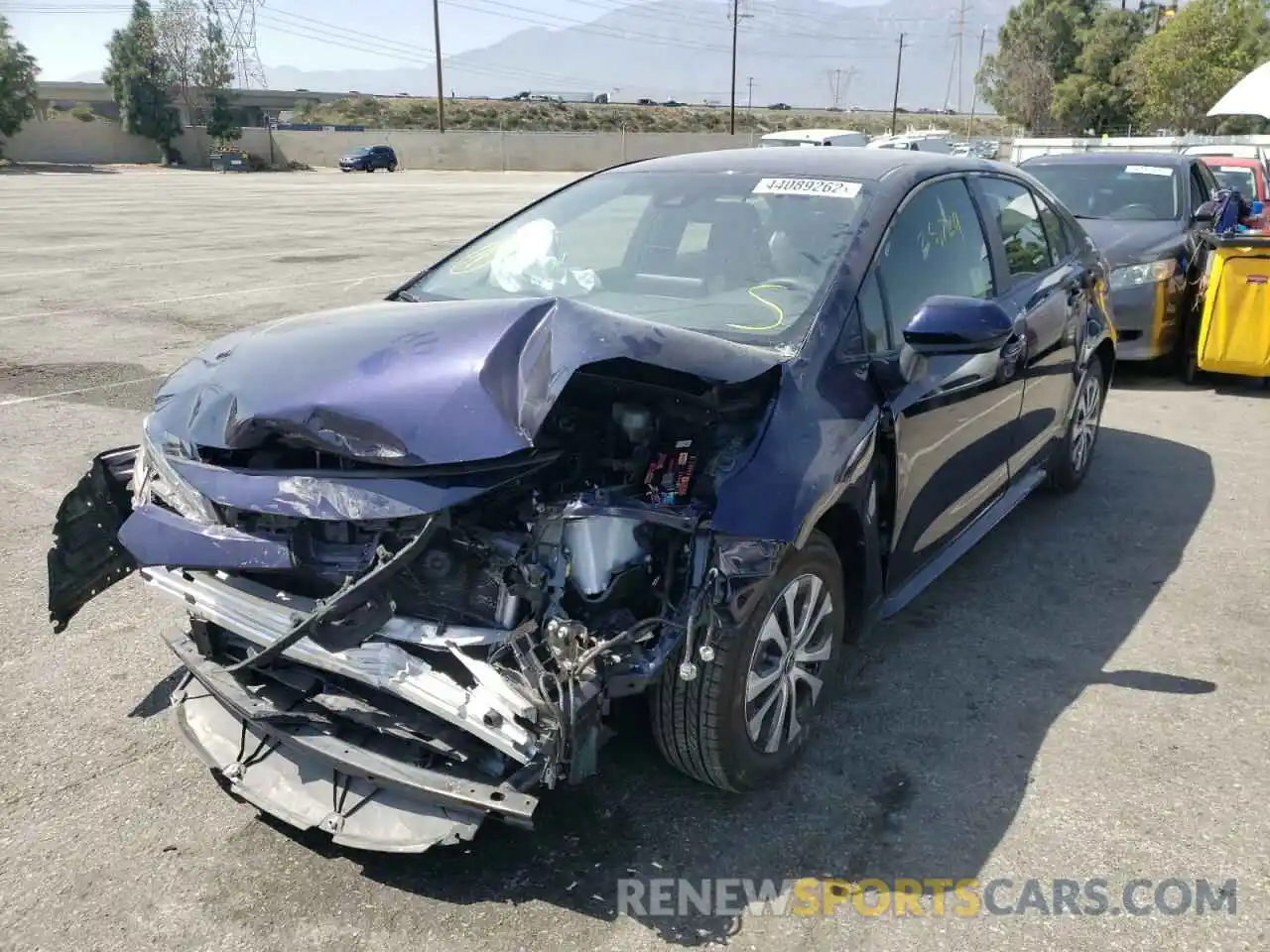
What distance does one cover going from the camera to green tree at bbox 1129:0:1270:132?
3625 centimetres

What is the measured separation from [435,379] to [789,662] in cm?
130

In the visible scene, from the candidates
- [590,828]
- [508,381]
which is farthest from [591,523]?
[590,828]

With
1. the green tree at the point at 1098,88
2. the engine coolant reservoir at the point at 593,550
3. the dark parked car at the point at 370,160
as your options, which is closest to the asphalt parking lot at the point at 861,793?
the engine coolant reservoir at the point at 593,550

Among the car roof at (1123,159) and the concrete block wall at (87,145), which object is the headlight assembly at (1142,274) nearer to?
the car roof at (1123,159)

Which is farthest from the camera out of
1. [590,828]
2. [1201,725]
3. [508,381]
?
[1201,725]

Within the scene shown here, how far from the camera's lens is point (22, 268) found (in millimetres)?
14016

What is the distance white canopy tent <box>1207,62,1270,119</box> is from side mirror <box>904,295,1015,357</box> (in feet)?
65.2

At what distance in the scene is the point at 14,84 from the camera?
53.8 m

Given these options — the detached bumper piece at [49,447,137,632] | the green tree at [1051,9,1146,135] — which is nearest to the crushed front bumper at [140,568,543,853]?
the detached bumper piece at [49,447,137,632]

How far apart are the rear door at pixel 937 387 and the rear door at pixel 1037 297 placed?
149 mm

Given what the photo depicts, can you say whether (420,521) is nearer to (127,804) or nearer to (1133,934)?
(127,804)

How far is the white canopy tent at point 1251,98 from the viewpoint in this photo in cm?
1962

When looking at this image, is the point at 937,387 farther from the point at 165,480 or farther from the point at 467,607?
the point at 165,480

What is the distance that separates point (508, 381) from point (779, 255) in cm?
131
